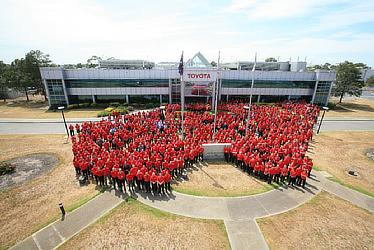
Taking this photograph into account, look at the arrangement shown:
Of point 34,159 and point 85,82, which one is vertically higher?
point 85,82

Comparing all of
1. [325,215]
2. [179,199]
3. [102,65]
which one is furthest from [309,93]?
[102,65]

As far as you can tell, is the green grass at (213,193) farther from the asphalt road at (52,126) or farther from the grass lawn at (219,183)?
the asphalt road at (52,126)

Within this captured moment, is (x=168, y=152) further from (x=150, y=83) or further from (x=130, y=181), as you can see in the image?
(x=150, y=83)

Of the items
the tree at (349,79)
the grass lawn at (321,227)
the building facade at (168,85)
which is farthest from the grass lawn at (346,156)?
the tree at (349,79)

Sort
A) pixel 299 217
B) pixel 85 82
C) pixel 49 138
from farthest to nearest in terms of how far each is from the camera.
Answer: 1. pixel 85 82
2. pixel 49 138
3. pixel 299 217

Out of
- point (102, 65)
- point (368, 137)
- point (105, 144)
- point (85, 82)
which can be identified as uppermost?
point (102, 65)

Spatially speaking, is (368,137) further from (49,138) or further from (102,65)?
(102,65)

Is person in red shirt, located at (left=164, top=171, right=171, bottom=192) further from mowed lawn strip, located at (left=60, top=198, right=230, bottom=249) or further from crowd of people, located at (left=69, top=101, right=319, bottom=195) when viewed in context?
mowed lawn strip, located at (left=60, top=198, right=230, bottom=249)
